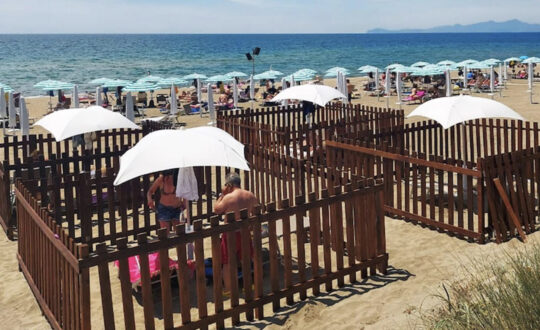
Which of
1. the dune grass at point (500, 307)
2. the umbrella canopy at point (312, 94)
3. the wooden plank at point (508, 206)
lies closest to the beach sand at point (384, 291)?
the wooden plank at point (508, 206)

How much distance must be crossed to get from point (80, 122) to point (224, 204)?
403cm

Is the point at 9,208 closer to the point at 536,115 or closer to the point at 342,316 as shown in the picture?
the point at 342,316

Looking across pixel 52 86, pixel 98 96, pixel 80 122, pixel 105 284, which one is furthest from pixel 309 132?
pixel 52 86

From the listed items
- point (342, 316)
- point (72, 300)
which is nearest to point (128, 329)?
point (72, 300)

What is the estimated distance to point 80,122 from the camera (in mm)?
9211

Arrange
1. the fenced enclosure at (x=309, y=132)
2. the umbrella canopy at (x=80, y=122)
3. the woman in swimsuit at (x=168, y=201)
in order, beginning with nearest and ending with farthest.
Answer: the woman in swimsuit at (x=168, y=201) → the umbrella canopy at (x=80, y=122) → the fenced enclosure at (x=309, y=132)

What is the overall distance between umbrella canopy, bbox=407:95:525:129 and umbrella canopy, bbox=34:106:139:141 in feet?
16.1

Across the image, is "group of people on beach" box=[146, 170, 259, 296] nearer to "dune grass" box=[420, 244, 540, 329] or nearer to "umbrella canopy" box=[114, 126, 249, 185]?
"umbrella canopy" box=[114, 126, 249, 185]

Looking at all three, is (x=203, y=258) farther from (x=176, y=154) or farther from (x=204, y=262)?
(x=176, y=154)

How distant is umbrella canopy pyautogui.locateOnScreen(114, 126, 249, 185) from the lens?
589 centimetres

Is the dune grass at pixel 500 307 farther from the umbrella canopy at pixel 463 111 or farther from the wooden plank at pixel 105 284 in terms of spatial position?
the umbrella canopy at pixel 463 111

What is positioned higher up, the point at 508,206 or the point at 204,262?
the point at 508,206

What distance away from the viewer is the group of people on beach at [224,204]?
6074 millimetres

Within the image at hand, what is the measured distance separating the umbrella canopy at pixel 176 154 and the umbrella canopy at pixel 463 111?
391 centimetres
